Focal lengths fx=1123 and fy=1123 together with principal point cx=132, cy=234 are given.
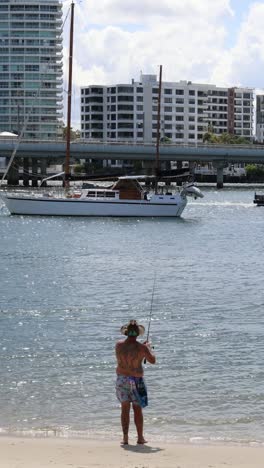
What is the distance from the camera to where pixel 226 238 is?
229ft

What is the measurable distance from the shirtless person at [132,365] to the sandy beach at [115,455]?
74 centimetres

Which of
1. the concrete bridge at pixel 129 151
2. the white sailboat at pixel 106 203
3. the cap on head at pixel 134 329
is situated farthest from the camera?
the concrete bridge at pixel 129 151

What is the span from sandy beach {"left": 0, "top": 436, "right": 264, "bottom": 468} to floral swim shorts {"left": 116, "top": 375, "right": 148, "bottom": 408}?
2.52ft

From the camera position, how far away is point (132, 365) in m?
16.1

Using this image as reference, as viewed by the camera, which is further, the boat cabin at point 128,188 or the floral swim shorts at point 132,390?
the boat cabin at point 128,188

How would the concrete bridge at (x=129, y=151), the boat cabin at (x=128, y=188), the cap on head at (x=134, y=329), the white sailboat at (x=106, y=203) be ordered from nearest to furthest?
the cap on head at (x=134, y=329) < the boat cabin at (x=128, y=188) < the white sailboat at (x=106, y=203) < the concrete bridge at (x=129, y=151)

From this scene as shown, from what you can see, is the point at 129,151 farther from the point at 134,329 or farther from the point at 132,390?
the point at 134,329

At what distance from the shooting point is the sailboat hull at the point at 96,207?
3258 inches

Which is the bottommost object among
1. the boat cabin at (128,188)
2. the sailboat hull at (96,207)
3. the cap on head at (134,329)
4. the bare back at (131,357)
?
the sailboat hull at (96,207)

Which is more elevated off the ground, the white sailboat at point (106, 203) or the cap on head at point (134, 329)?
the cap on head at point (134, 329)

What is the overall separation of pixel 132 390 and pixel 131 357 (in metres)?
0.53

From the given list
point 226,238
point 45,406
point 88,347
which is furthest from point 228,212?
point 45,406

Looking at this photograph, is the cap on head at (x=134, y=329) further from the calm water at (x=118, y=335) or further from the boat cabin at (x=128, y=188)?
the boat cabin at (x=128, y=188)

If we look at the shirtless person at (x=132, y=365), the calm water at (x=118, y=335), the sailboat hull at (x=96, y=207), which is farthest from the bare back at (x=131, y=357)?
the sailboat hull at (x=96, y=207)
